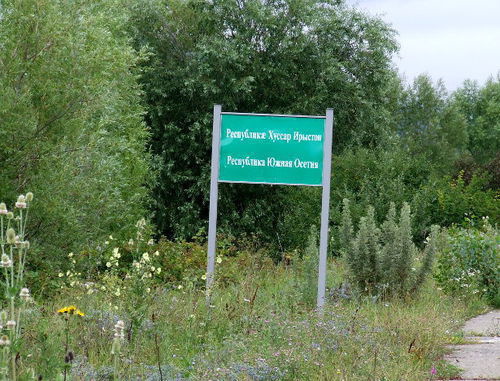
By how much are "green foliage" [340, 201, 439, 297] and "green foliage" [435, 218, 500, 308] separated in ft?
1.83

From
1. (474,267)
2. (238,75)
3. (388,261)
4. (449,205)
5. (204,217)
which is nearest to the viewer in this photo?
(388,261)

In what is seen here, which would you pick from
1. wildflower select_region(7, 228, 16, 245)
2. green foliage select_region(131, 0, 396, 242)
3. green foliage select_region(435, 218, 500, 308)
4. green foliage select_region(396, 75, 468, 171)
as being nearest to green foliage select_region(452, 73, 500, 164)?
green foliage select_region(396, 75, 468, 171)

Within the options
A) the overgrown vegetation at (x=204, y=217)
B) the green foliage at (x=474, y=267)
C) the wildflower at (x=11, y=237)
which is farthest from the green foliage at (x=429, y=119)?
the wildflower at (x=11, y=237)

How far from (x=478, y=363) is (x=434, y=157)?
1876 inches

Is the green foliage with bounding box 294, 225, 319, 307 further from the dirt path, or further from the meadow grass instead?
the dirt path

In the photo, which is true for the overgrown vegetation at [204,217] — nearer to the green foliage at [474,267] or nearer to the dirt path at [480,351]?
the green foliage at [474,267]

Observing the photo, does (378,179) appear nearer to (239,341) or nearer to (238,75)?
(238,75)

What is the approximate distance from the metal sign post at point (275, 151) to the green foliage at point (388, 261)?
1.08 metres

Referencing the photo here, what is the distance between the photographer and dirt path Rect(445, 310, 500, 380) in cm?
673

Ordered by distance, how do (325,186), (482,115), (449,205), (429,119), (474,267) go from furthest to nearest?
(482,115) → (429,119) → (449,205) → (474,267) → (325,186)

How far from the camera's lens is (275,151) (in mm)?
9367

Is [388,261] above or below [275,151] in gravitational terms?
below

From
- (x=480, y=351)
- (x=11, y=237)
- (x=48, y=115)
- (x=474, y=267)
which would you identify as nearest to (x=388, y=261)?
(x=474, y=267)

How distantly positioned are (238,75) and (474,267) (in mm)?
16168
